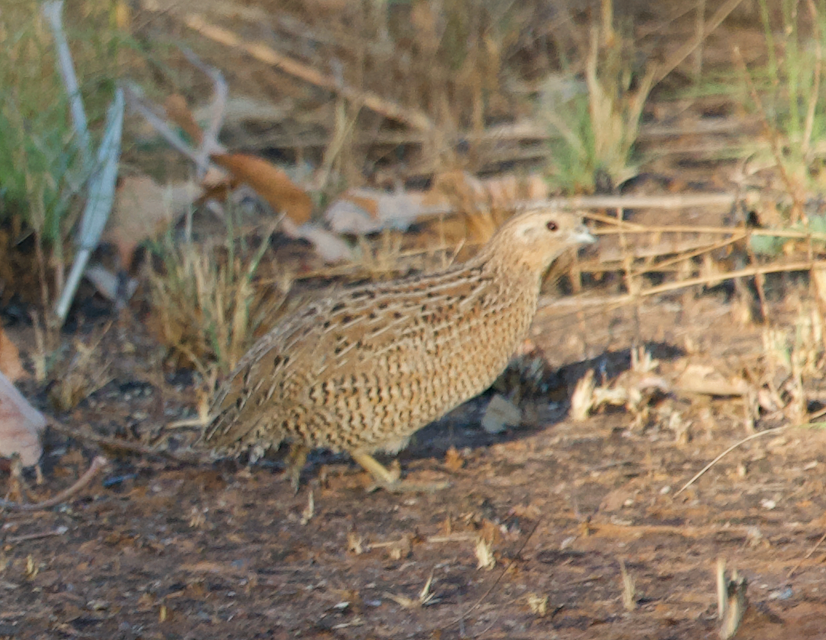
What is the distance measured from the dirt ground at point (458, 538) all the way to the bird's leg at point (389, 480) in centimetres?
3

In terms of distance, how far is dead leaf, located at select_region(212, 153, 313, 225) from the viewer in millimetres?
5438

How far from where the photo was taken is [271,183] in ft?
18.2

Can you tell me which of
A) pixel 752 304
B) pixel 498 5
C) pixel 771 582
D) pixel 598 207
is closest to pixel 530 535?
pixel 771 582

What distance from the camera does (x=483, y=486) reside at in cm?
395

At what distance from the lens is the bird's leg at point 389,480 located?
396cm

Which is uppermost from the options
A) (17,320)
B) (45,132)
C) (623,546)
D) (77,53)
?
(77,53)

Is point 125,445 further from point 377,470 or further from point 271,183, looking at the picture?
point 271,183

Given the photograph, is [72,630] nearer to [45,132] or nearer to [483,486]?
[483,486]

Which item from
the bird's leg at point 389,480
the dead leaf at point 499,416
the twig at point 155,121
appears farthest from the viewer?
the twig at point 155,121

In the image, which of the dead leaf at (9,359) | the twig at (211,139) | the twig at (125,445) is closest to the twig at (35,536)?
the twig at (125,445)

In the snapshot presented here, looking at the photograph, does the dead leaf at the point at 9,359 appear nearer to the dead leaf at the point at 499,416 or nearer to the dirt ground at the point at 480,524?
the dirt ground at the point at 480,524

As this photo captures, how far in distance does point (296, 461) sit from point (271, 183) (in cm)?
188

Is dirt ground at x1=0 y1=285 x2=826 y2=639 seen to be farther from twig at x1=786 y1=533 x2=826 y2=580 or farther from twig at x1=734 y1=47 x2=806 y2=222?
twig at x1=734 y1=47 x2=806 y2=222

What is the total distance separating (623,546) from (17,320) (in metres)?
3.41
